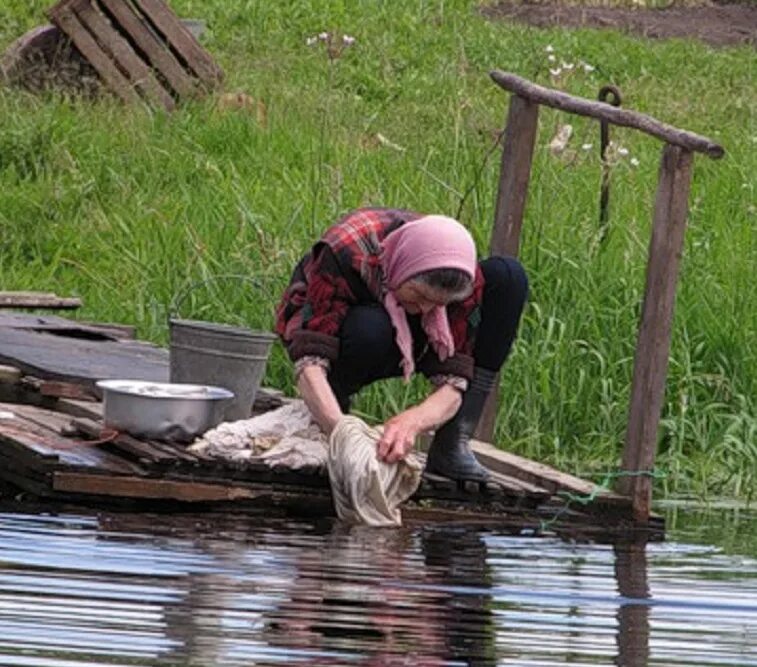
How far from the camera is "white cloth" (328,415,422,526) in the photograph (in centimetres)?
865

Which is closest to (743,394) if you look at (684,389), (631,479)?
(684,389)

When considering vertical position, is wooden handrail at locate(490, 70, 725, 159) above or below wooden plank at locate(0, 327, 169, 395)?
above

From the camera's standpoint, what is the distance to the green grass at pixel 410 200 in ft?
36.0

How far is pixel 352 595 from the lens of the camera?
7.26 meters

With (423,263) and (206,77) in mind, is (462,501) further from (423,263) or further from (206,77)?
(206,77)

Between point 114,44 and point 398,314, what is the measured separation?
8639 mm

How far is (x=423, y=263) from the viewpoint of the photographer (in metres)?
8.52

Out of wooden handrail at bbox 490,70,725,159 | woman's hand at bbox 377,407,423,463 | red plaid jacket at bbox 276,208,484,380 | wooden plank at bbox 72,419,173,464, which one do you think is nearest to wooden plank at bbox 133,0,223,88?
wooden handrail at bbox 490,70,725,159

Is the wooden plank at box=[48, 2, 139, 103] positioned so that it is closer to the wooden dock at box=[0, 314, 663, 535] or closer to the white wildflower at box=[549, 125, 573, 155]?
the white wildflower at box=[549, 125, 573, 155]

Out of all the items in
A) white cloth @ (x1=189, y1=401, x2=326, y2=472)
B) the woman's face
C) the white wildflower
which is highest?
the white wildflower

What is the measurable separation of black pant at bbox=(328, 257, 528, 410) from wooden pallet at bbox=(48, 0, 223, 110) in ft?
26.2

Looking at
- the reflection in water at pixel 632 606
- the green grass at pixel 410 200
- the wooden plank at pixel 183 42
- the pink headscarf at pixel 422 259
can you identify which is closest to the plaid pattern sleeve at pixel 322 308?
the pink headscarf at pixel 422 259

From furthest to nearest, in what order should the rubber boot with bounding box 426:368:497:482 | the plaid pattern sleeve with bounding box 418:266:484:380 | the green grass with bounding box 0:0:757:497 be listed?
the green grass with bounding box 0:0:757:497, the rubber boot with bounding box 426:368:497:482, the plaid pattern sleeve with bounding box 418:266:484:380

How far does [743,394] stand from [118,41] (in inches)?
272
